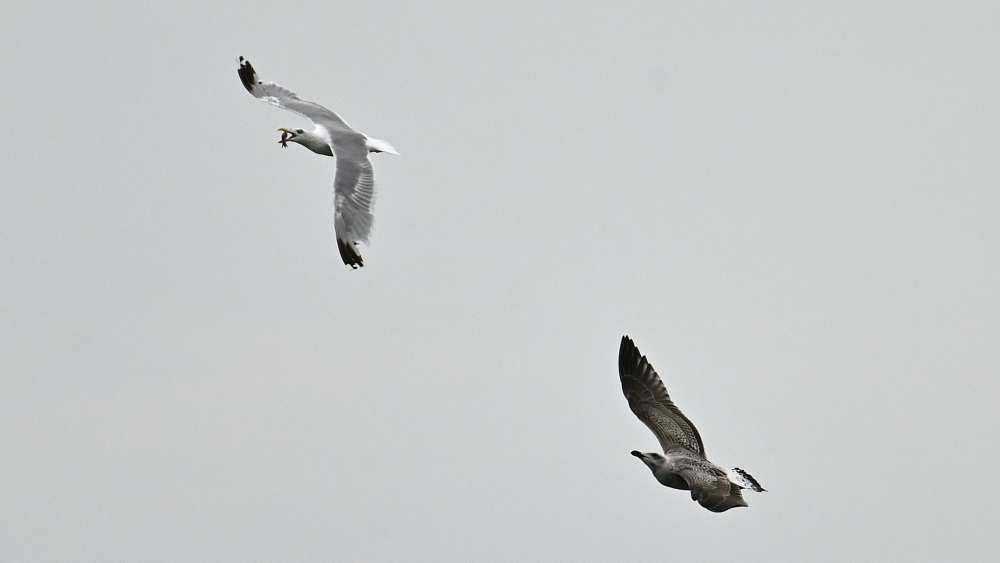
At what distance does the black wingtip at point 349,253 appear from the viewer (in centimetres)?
2869

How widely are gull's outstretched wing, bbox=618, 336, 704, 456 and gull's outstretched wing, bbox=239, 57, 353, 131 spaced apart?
29.2 ft

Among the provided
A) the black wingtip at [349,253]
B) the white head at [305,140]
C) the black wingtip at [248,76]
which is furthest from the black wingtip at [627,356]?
the black wingtip at [248,76]

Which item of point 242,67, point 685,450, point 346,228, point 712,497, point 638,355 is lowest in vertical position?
point 712,497

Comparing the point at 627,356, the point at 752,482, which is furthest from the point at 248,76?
the point at 752,482

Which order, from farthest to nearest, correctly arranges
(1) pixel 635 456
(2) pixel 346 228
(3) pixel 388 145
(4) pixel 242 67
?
(4) pixel 242 67, (3) pixel 388 145, (2) pixel 346 228, (1) pixel 635 456

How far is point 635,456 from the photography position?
2680cm

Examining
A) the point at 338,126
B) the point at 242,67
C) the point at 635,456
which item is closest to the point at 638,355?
the point at 635,456

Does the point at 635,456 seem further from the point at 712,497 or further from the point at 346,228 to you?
the point at 346,228

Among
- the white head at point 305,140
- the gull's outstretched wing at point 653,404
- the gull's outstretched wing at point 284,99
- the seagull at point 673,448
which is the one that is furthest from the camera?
the gull's outstretched wing at point 284,99

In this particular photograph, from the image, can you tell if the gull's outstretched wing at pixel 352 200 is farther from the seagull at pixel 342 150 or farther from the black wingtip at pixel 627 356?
the black wingtip at pixel 627 356

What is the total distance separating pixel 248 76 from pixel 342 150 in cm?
657

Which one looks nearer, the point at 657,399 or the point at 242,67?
the point at 657,399

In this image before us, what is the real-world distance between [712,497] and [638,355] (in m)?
5.54

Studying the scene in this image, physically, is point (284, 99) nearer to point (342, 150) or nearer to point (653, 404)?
point (342, 150)
